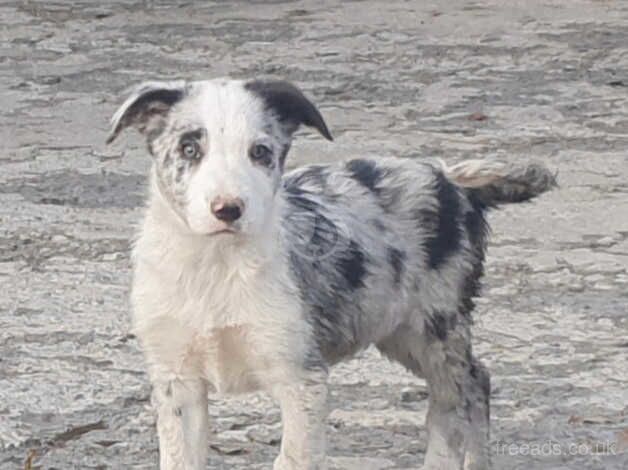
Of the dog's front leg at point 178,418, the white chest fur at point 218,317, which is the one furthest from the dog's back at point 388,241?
the dog's front leg at point 178,418

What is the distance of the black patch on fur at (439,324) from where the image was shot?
5.75m

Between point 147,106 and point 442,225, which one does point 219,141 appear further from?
point 442,225

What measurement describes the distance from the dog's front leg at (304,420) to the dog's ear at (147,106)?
83 cm

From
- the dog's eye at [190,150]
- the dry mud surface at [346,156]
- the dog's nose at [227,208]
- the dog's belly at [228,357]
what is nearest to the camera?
the dog's nose at [227,208]

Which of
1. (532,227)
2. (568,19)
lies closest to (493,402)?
(532,227)

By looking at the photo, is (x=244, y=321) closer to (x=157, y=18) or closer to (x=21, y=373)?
(x=21, y=373)

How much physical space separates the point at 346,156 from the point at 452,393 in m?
4.00

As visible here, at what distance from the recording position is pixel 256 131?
5070 millimetres

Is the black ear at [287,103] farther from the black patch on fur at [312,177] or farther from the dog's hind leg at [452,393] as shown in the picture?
the dog's hind leg at [452,393]

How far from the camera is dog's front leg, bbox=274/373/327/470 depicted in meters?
5.08

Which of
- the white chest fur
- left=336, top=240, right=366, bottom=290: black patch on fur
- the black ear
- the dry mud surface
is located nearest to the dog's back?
left=336, top=240, right=366, bottom=290: black patch on fur

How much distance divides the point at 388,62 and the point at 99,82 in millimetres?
1883

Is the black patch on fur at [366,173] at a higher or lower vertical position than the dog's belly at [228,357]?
higher

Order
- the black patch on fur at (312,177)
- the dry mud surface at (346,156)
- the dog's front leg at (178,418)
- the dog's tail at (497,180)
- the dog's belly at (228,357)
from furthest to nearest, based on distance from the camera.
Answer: the dry mud surface at (346,156) → the dog's tail at (497,180) → the black patch on fur at (312,177) → the dog's front leg at (178,418) → the dog's belly at (228,357)
